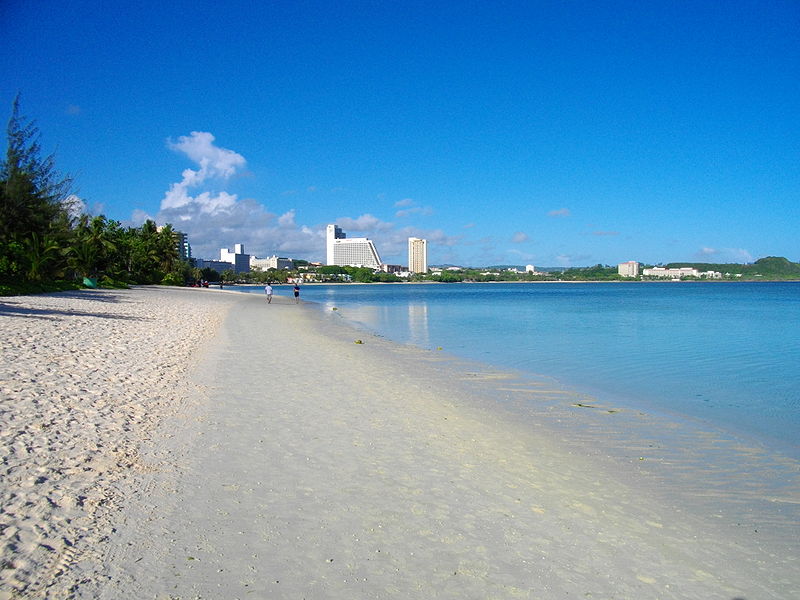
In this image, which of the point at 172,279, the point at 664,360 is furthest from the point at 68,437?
the point at 172,279

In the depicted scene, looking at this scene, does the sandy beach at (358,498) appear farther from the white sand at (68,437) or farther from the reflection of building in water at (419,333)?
the reflection of building in water at (419,333)

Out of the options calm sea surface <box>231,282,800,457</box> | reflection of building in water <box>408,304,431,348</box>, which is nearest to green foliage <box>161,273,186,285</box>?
calm sea surface <box>231,282,800,457</box>

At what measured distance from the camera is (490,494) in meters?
5.59

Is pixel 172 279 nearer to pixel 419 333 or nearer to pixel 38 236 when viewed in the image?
pixel 38 236

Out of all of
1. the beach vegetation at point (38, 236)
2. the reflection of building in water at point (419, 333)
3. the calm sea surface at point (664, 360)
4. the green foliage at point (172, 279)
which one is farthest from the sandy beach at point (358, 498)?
the green foliage at point (172, 279)

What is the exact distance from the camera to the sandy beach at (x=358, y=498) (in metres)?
3.89

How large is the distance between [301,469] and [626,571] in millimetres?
3410

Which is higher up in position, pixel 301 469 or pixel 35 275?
pixel 35 275

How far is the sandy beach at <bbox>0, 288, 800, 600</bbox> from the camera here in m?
3.89

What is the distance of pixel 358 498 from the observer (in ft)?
17.5

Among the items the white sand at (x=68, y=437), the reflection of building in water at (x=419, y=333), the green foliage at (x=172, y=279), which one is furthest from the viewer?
the green foliage at (x=172, y=279)

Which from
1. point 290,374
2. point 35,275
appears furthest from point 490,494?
point 35,275

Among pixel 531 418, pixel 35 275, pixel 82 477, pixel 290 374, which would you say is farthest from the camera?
pixel 35 275

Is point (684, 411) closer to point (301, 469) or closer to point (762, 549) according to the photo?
point (762, 549)
